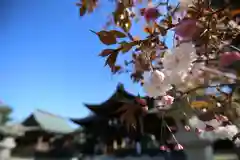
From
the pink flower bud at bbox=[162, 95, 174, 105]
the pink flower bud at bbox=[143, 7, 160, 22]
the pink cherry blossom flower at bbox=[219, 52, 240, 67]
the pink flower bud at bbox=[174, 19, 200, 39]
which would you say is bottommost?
the pink cherry blossom flower at bbox=[219, 52, 240, 67]

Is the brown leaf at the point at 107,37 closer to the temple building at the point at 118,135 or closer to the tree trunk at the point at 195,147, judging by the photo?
the tree trunk at the point at 195,147

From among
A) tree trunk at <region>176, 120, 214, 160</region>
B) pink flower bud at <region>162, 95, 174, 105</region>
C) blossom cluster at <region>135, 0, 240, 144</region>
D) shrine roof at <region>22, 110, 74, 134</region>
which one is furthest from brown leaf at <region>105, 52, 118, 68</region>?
shrine roof at <region>22, 110, 74, 134</region>

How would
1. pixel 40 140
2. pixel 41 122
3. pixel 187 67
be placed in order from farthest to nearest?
pixel 41 122, pixel 40 140, pixel 187 67

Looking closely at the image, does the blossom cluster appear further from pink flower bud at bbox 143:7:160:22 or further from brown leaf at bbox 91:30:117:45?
brown leaf at bbox 91:30:117:45

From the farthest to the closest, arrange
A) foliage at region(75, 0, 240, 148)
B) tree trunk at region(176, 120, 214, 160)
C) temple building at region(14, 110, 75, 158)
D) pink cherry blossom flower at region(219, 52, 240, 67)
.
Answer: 1. temple building at region(14, 110, 75, 158)
2. tree trunk at region(176, 120, 214, 160)
3. foliage at region(75, 0, 240, 148)
4. pink cherry blossom flower at region(219, 52, 240, 67)

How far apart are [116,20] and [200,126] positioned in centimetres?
51

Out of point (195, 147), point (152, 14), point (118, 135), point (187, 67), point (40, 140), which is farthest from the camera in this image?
point (40, 140)

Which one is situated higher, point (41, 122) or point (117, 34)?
point (41, 122)

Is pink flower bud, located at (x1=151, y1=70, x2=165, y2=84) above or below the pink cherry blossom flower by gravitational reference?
above

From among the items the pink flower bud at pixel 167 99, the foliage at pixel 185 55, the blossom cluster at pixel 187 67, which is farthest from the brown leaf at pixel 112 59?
Answer: the pink flower bud at pixel 167 99

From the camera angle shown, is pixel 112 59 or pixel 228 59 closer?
pixel 228 59

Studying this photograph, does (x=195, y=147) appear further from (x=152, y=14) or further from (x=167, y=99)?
(x=152, y=14)

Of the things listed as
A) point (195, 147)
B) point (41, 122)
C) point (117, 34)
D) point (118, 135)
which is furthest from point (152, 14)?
point (41, 122)

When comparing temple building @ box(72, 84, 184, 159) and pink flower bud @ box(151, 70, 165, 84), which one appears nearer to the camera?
pink flower bud @ box(151, 70, 165, 84)
